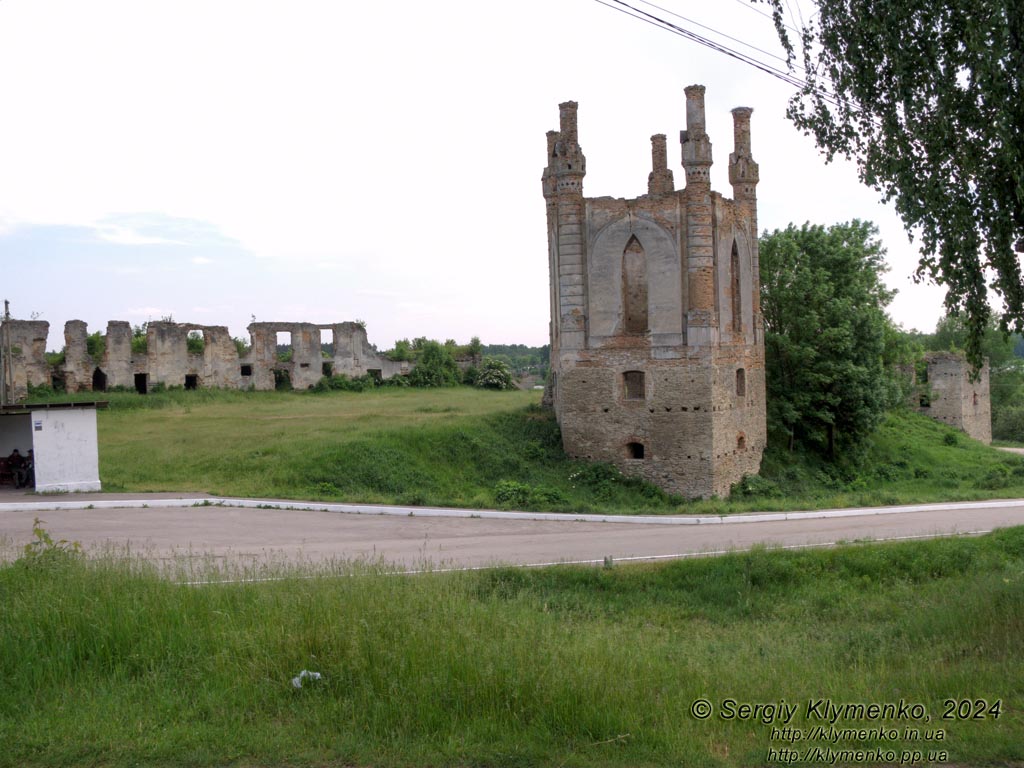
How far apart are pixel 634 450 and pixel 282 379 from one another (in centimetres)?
2005

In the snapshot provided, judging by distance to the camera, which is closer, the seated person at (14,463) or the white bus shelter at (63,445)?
the white bus shelter at (63,445)

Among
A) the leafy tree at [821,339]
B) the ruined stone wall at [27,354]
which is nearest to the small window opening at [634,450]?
the leafy tree at [821,339]

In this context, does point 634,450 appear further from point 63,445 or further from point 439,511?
point 63,445

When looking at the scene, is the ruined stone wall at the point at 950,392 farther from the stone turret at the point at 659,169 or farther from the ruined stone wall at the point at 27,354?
the ruined stone wall at the point at 27,354

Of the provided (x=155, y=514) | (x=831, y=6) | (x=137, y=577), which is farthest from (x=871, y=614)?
(x=155, y=514)

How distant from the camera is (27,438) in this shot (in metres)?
19.5

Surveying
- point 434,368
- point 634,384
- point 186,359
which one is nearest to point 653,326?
point 634,384

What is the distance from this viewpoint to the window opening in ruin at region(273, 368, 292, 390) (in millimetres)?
38031

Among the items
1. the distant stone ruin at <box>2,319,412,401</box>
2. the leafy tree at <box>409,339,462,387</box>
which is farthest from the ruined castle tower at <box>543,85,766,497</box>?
the leafy tree at <box>409,339,462,387</box>

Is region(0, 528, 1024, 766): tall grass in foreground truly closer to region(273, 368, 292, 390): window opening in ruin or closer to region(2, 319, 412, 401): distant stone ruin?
region(2, 319, 412, 401): distant stone ruin

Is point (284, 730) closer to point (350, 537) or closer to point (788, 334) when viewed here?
point (350, 537)

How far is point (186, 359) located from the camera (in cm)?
3538

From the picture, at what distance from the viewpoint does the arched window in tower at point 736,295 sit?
2509 cm

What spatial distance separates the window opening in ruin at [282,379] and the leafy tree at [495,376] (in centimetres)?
970
